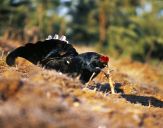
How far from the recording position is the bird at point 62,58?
910 cm

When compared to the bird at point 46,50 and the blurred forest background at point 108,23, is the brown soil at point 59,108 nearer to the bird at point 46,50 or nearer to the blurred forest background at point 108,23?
the bird at point 46,50

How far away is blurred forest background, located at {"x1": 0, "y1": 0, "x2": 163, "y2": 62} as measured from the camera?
31375 mm

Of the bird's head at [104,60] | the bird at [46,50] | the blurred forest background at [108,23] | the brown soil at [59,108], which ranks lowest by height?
the brown soil at [59,108]

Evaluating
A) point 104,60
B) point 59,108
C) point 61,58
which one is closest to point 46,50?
point 61,58

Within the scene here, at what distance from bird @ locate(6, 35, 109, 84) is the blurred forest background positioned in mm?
18634

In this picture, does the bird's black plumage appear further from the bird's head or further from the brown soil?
the brown soil

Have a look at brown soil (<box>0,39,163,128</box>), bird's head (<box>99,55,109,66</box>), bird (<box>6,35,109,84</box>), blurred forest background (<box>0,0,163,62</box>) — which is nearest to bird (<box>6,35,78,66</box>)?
bird (<box>6,35,109,84</box>)

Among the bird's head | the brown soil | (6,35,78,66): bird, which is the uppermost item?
(6,35,78,66): bird

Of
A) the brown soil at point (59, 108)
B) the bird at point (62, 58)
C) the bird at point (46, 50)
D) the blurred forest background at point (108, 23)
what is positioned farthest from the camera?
the blurred forest background at point (108, 23)

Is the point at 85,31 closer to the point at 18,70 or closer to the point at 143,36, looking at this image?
the point at 143,36

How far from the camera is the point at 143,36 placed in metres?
32.8

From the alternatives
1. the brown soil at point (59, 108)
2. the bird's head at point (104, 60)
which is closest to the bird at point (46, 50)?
the bird's head at point (104, 60)

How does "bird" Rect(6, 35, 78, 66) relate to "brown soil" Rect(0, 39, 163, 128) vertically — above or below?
above

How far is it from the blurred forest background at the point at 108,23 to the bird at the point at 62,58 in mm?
18634
